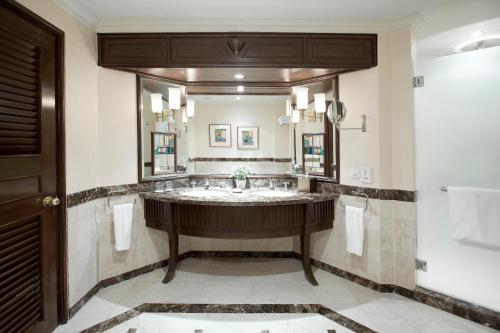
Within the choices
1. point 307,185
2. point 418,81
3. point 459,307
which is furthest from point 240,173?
point 459,307

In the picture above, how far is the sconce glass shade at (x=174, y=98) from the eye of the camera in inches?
122

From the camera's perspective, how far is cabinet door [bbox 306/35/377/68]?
255 centimetres

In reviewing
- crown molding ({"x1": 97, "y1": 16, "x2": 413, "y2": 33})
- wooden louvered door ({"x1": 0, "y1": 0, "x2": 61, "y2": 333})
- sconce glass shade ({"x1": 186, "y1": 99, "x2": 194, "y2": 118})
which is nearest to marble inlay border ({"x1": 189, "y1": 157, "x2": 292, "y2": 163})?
sconce glass shade ({"x1": 186, "y1": 99, "x2": 194, "y2": 118})

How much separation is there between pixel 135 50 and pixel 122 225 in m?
1.51

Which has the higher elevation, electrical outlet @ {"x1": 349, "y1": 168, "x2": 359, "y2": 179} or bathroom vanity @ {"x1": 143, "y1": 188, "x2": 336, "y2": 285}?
electrical outlet @ {"x1": 349, "y1": 168, "x2": 359, "y2": 179}

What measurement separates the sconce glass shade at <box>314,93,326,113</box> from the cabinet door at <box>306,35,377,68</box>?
Answer: 0.47 meters

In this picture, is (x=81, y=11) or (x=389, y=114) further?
(x=389, y=114)

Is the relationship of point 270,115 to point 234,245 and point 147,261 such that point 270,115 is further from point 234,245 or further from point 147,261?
point 147,261

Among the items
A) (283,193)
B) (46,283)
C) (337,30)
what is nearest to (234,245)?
(283,193)

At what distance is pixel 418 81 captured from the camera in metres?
2.41

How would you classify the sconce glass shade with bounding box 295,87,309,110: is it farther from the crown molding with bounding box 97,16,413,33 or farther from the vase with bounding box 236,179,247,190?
the vase with bounding box 236,179,247,190

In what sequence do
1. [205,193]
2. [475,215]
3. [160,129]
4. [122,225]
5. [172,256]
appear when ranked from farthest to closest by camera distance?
[160,129]
[205,193]
[172,256]
[122,225]
[475,215]

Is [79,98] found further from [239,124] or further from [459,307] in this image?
[459,307]

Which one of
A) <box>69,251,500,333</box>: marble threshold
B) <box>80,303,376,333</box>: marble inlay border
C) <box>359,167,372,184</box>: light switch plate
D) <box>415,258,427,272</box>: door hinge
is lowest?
<box>80,303,376,333</box>: marble inlay border
